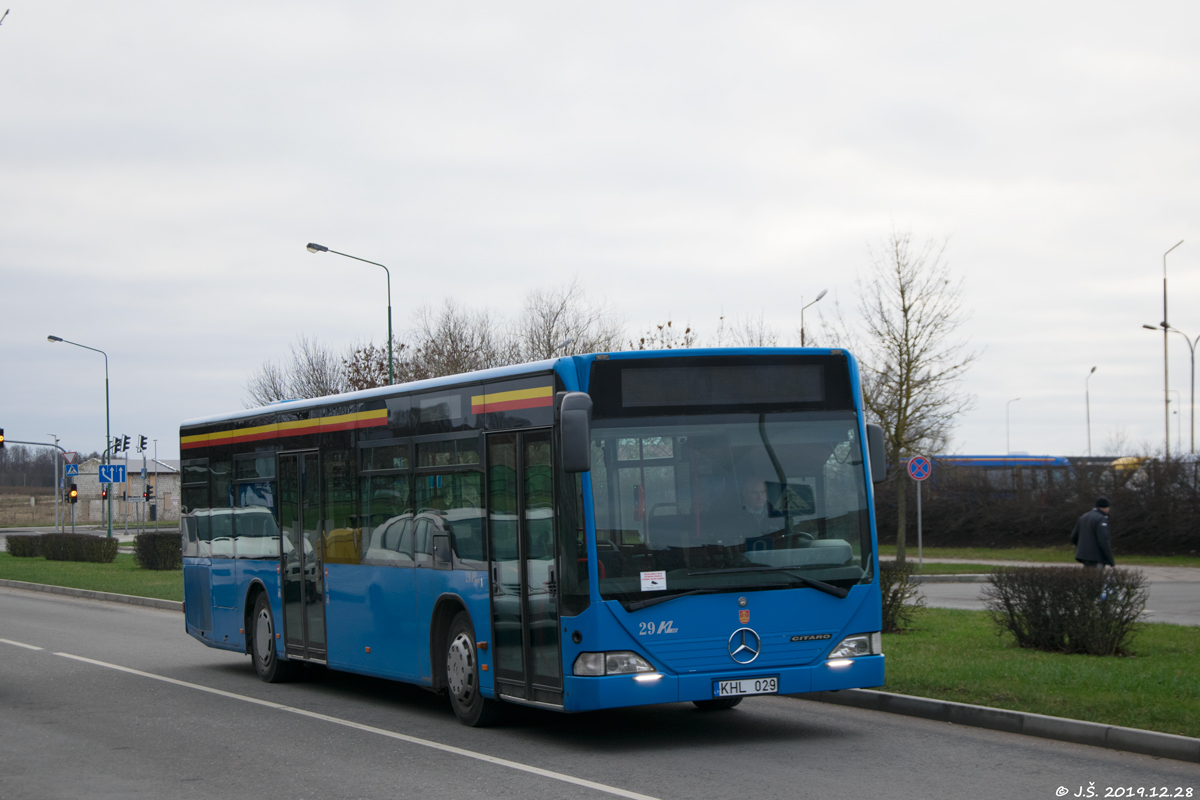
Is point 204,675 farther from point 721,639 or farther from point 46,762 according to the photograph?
point 721,639

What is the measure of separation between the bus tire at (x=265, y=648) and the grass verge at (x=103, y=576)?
12.0m

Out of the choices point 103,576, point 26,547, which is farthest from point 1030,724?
point 26,547

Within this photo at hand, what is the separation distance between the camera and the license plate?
28.8 ft

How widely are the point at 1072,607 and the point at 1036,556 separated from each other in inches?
Answer: 1040

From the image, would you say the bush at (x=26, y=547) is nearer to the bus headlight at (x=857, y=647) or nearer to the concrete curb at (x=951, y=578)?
the concrete curb at (x=951, y=578)

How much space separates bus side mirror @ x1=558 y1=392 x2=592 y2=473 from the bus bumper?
149 cm

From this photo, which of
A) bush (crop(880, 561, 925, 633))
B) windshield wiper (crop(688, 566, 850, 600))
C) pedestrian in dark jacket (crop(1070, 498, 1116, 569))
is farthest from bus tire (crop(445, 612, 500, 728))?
pedestrian in dark jacket (crop(1070, 498, 1116, 569))

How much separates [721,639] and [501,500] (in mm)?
1981

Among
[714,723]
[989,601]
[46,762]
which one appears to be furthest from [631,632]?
[989,601]

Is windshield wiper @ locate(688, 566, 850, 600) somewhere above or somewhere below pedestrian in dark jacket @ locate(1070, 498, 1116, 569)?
Result: above

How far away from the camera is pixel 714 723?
10.1 metres

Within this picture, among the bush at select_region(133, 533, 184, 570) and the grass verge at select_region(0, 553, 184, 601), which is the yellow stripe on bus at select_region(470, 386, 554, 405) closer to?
the grass verge at select_region(0, 553, 184, 601)

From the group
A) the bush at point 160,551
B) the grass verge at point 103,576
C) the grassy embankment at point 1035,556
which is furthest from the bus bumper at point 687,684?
the bush at point 160,551

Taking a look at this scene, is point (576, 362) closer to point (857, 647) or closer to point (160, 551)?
point (857, 647)
